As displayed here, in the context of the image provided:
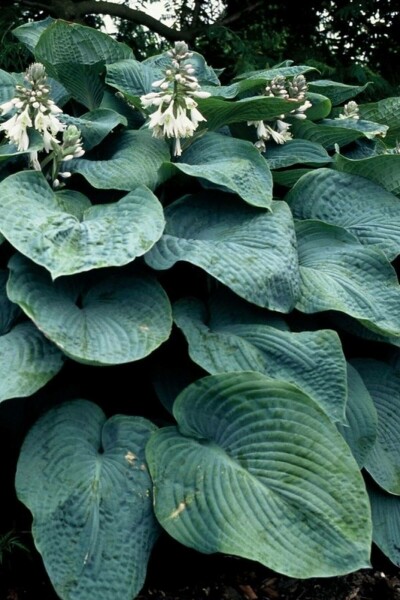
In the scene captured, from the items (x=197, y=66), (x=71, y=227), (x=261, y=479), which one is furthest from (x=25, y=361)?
(x=197, y=66)

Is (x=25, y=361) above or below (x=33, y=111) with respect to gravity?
below

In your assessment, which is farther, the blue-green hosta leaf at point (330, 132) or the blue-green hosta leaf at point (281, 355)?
the blue-green hosta leaf at point (330, 132)

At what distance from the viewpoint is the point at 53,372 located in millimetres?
1976

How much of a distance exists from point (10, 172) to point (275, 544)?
152cm

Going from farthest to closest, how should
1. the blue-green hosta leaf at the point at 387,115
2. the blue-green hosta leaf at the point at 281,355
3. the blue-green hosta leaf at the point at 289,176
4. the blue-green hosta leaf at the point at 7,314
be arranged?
the blue-green hosta leaf at the point at 387,115
the blue-green hosta leaf at the point at 289,176
the blue-green hosta leaf at the point at 7,314
the blue-green hosta leaf at the point at 281,355

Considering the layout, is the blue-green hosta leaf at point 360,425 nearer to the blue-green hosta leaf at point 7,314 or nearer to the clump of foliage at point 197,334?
the clump of foliage at point 197,334

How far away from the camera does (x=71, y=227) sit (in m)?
2.08

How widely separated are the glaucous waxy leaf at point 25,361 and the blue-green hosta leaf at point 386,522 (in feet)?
3.44

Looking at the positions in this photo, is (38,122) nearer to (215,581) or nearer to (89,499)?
(89,499)

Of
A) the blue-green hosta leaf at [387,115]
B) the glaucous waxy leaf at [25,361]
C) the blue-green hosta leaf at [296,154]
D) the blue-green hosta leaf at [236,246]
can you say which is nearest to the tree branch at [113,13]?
the blue-green hosta leaf at [387,115]

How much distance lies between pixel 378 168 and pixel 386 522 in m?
1.23

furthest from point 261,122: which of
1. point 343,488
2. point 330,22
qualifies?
point 330,22

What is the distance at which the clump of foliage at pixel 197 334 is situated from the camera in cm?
185

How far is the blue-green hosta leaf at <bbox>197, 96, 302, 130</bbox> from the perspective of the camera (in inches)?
101
